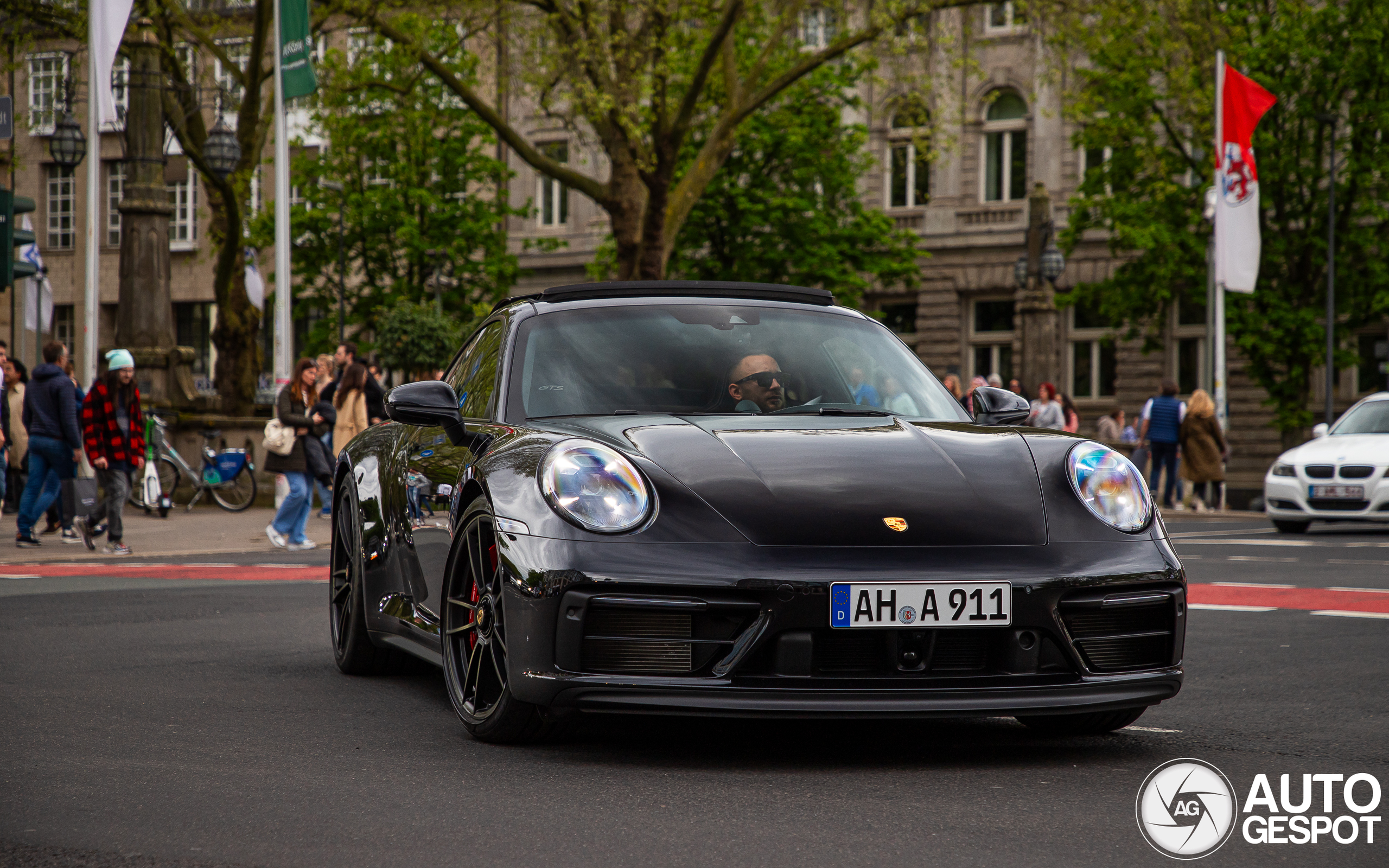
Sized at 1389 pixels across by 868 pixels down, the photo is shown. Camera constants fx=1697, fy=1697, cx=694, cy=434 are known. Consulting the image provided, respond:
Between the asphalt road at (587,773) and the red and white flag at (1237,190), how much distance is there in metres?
20.0

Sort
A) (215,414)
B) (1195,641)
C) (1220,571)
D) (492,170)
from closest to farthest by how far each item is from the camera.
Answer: (1195,641), (1220,571), (215,414), (492,170)

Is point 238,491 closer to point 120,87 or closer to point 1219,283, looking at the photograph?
point 120,87

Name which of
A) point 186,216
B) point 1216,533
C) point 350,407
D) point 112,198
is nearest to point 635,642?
point 350,407

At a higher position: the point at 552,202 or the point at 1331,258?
the point at 552,202

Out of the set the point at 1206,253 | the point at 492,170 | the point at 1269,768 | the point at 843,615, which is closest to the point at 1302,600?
the point at 1269,768

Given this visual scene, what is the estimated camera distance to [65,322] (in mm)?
59469

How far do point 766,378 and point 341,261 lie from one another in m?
39.8

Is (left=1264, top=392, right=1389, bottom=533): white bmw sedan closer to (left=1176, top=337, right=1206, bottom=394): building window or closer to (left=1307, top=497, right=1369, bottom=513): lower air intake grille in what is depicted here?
(left=1307, top=497, right=1369, bottom=513): lower air intake grille

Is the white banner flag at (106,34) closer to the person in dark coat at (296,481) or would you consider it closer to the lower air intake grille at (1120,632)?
the person in dark coat at (296,481)

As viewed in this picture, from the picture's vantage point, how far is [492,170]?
44.3m

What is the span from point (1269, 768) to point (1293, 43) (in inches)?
1248

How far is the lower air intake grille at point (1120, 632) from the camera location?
4582 millimetres

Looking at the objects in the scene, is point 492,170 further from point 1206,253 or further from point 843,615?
point 843,615

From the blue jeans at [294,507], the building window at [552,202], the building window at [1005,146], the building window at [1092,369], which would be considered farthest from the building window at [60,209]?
the blue jeans at [294,507]
